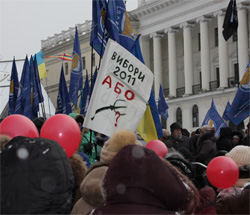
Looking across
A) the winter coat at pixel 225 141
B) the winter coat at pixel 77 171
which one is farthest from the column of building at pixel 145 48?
the winter coat at pixel 77 171

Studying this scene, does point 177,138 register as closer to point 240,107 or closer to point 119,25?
point 240,107

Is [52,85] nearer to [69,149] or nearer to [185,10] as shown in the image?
[185,10]

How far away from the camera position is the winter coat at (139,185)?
234 cm

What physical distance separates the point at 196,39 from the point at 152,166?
1742 inches

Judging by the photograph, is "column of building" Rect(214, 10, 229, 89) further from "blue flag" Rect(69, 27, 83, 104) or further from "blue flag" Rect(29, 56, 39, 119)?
"blue flag" Rect(69, 27, 83, 104)

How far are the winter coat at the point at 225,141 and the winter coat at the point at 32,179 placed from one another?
21.5 feet

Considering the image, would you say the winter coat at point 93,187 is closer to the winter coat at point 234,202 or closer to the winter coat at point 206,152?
the winter coat at point 234,202

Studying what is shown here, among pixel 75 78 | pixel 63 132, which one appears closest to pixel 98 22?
pixel 63 132

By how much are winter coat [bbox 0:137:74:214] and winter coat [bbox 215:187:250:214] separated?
6.23ft

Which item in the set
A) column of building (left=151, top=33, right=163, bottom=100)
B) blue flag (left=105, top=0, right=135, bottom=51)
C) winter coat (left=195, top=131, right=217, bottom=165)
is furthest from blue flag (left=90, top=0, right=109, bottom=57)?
column of building (left=151, top=33, right=163, bottom=100)

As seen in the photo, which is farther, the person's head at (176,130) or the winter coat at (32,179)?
the person's head at (176,130)

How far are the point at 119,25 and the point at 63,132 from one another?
465cm

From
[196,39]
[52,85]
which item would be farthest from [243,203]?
[52,85]

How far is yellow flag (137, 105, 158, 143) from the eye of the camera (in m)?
7.11
